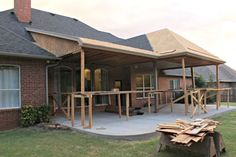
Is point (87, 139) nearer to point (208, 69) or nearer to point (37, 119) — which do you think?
point (37, 119)

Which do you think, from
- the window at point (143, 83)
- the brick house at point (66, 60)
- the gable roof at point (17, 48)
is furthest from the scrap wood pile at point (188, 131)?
the window at point (143, 83)

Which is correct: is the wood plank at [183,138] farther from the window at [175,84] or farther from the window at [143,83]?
the window at [175,84]

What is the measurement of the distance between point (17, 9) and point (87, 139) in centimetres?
1058

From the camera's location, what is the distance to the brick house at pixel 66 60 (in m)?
9.59

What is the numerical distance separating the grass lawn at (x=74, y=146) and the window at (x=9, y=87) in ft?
5.08

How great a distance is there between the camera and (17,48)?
383 inches

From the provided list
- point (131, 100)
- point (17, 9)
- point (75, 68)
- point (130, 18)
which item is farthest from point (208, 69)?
point (17, 9)

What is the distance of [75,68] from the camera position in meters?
13.6

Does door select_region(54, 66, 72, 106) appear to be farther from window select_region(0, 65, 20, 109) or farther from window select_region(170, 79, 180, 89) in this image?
window select_region(170, 79, 180, 89)

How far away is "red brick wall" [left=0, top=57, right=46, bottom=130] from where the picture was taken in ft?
31.0

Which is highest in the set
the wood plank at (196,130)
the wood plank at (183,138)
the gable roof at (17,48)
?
the gable roof at (17,48)

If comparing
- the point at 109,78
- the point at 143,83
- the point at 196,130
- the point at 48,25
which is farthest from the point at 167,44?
the point at 196,130

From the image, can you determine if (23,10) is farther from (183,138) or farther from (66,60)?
(183,138)

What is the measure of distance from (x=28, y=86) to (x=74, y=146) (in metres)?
4.53
